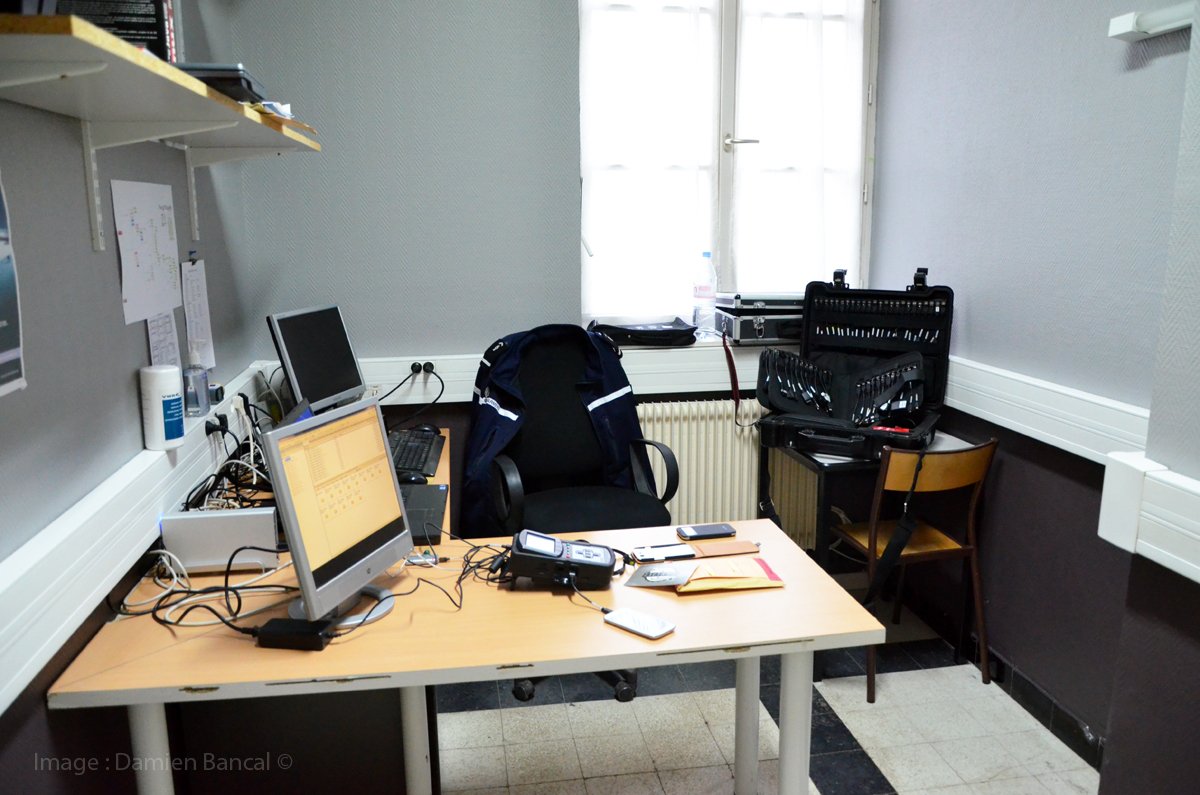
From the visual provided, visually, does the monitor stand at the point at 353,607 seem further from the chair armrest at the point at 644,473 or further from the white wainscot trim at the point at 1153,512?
the white wainscot trim at the point at 1153,512

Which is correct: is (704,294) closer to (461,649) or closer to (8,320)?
(461,649)

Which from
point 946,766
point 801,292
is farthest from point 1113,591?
point 801,292

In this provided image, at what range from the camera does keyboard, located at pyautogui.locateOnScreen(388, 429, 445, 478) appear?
8.79 ft

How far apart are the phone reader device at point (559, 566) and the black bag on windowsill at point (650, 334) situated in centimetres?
165

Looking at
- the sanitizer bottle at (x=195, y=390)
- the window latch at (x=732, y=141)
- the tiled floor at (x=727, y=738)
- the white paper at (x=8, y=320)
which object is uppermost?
the window latch at (x=732, y=141)

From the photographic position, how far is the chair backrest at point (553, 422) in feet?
9.93

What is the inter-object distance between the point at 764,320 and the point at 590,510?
3.90 feet

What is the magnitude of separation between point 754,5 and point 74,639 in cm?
335

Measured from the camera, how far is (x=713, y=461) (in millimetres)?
3539

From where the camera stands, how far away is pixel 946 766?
7.95ft

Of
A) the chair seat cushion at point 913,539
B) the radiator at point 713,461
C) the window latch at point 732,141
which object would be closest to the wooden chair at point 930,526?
the chair seat cushion at point 913,539

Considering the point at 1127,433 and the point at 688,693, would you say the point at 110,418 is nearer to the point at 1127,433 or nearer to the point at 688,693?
the point at 688,693

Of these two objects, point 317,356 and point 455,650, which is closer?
point 455,650

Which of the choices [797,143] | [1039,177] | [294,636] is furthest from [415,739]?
[797,143]
